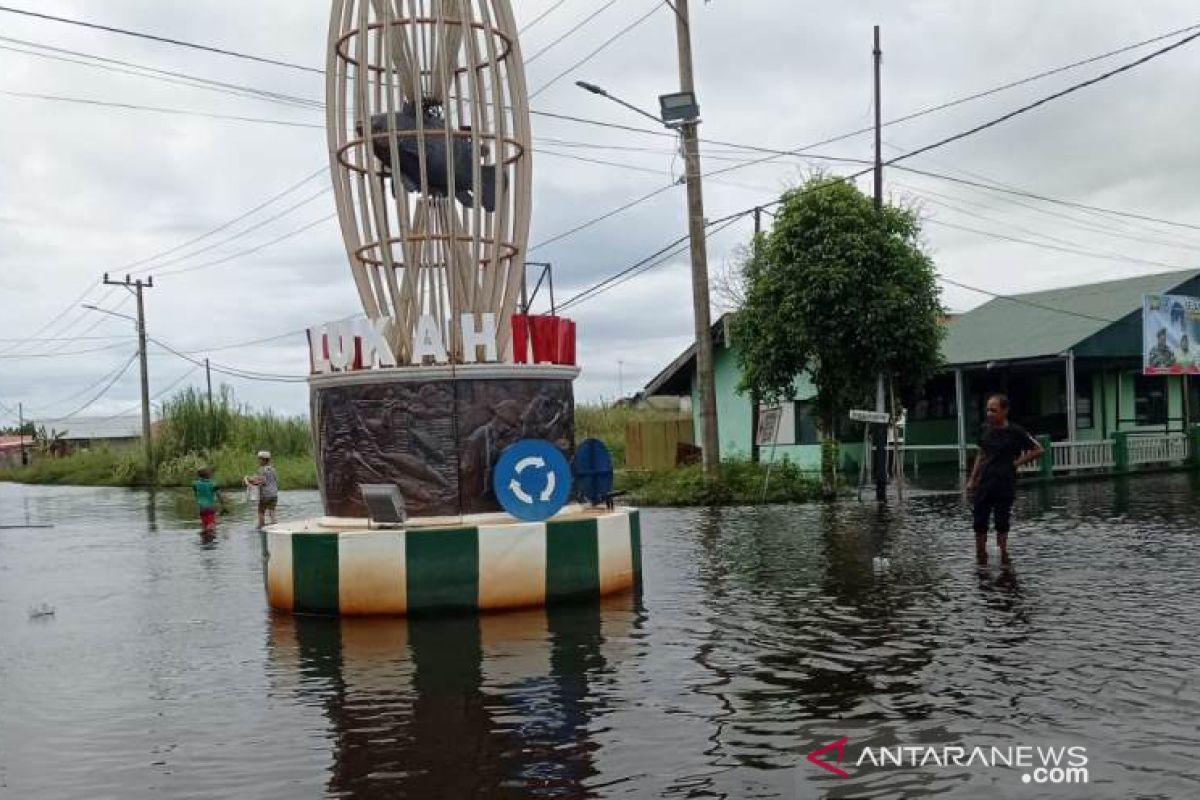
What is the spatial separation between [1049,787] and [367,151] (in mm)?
7987

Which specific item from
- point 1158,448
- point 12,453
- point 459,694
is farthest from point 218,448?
point 12,453

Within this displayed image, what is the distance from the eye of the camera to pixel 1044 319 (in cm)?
2992

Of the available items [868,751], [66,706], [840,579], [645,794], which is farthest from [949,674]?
[66,706]

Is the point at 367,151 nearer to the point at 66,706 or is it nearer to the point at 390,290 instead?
the point at 390,290

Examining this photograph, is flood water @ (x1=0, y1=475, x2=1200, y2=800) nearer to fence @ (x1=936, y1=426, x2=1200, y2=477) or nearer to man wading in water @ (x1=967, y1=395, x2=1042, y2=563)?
man wading in water @ (x1=967, y1=395, x2=1042, y2=563)

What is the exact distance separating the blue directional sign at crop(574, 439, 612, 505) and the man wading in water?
12.4 ft

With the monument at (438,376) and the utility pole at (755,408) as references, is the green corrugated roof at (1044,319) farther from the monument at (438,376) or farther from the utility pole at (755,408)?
the monument at (438,376)

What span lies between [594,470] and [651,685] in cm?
467

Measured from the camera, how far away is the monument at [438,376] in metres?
9.70

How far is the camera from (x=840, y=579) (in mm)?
10828

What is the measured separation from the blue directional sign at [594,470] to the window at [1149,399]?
25130mm

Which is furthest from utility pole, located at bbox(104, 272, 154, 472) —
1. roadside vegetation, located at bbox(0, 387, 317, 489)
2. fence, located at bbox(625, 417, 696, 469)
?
fence, located at bbox(625, 417, 696, 469)

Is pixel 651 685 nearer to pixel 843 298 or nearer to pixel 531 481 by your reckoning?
pixel 531 481

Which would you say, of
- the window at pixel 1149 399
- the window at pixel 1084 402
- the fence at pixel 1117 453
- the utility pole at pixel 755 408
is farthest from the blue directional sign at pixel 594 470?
the window at pixel 1149 399
